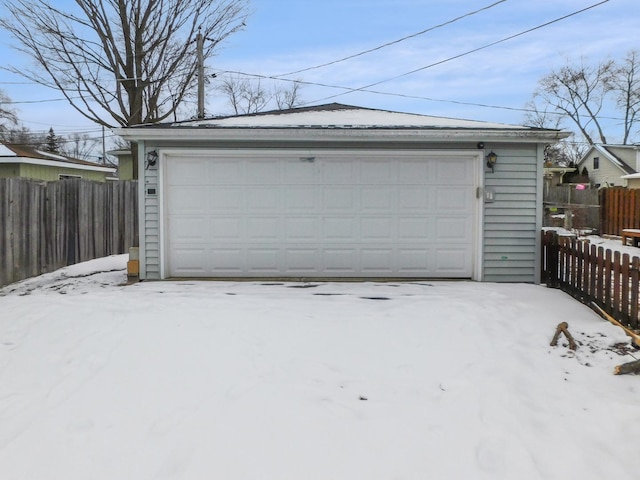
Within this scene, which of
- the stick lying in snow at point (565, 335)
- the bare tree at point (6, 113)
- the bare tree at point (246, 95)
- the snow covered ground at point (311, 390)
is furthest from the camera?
the bare tree at point (246, 95)

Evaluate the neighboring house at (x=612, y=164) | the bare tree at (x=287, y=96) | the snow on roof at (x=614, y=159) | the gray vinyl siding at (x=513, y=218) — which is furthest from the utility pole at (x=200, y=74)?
the snow on roof at (x=614, y=159)

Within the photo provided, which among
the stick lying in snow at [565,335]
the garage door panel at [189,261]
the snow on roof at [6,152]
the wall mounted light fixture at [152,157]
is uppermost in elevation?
the snow on roof at [6,152]

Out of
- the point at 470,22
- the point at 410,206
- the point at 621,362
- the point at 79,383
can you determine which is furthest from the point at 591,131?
the point at 79,383

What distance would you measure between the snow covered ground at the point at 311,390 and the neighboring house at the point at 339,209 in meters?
1.57

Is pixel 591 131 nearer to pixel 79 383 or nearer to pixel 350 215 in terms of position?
pixel 350 215

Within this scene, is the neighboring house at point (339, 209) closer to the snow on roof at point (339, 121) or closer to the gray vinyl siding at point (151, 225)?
the gray vinyl siding at point (151, 225)

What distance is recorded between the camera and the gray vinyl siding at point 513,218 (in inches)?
327

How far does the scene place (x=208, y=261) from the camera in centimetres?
850

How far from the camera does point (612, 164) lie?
3081 centimetres

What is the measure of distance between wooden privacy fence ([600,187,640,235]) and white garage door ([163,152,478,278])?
429 inches

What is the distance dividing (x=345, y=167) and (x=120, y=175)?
2061 centimetres

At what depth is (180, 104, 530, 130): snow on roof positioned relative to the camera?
821cm

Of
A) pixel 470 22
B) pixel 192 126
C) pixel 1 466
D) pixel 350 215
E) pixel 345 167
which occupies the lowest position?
pixel 1 466

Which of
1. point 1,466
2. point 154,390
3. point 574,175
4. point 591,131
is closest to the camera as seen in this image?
point 1,466
